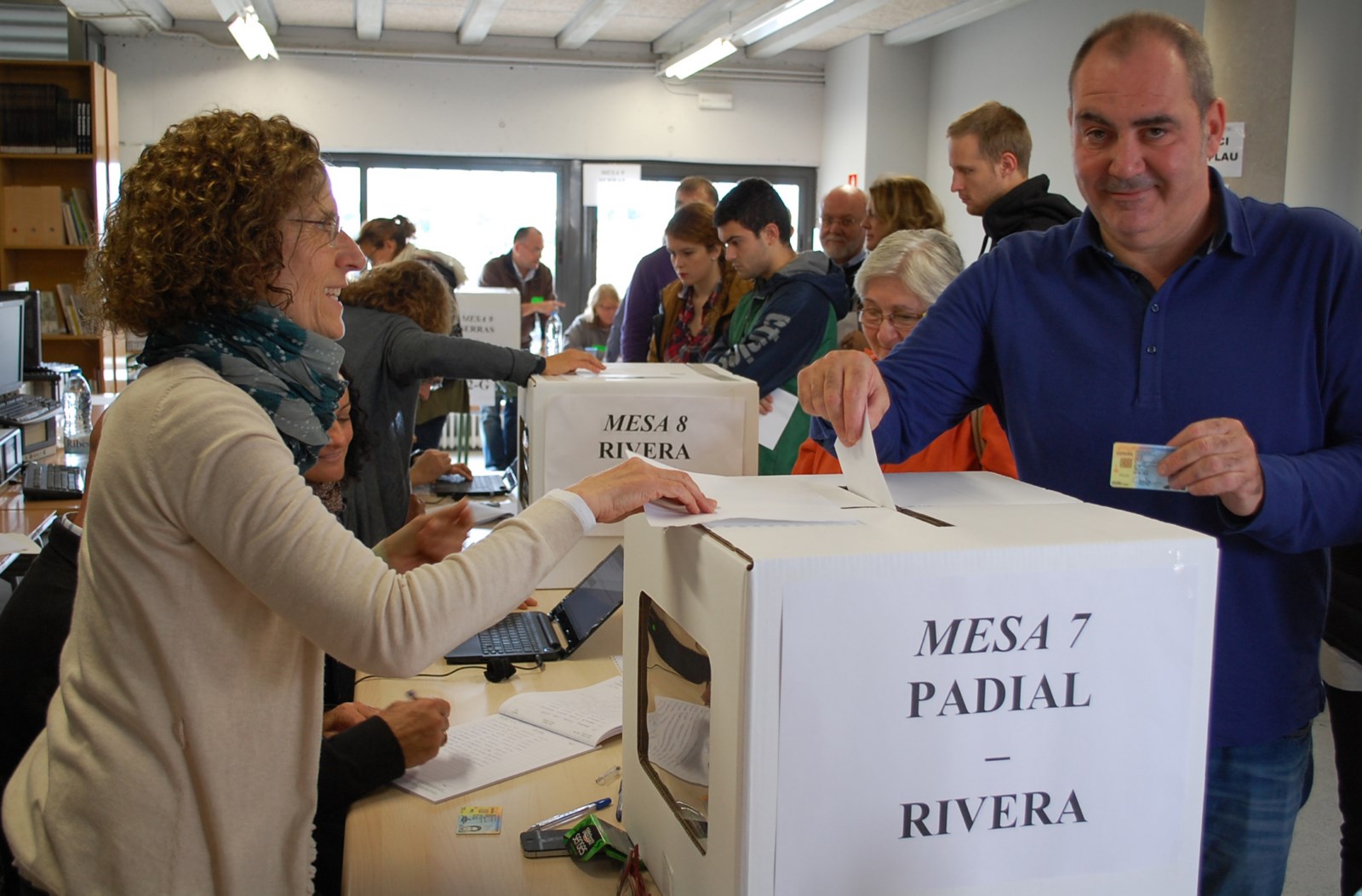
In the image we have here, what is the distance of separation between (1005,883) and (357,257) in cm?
93

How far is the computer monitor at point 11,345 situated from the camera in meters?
3.91

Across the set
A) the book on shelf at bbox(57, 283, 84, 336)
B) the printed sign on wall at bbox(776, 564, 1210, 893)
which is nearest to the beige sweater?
the printed sign on wall at bbox(776, 564, 1210, 893)

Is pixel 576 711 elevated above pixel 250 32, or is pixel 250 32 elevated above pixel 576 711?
pixel 250 32

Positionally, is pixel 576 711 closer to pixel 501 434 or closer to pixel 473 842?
pixel 473 842

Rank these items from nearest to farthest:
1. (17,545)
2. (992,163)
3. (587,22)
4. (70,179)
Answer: (17,545) → (992,163) → (70,179) → (587,22)

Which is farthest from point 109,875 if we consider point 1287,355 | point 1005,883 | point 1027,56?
point 1027,56

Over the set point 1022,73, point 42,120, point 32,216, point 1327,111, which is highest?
point 1022,73

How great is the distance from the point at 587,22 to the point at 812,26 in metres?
1.38

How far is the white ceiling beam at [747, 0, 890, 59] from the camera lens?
20.2 ft

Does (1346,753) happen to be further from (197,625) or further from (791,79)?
(791,79)

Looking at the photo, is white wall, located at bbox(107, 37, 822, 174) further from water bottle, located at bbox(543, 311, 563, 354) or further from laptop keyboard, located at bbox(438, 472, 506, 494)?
laptop keyboard, located at bbox(438, 472, 506, 494)

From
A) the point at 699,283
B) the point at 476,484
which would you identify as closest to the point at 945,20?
the point at 699,283

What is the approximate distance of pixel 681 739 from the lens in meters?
1.02

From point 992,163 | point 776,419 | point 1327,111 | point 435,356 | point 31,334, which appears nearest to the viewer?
point 776,419
